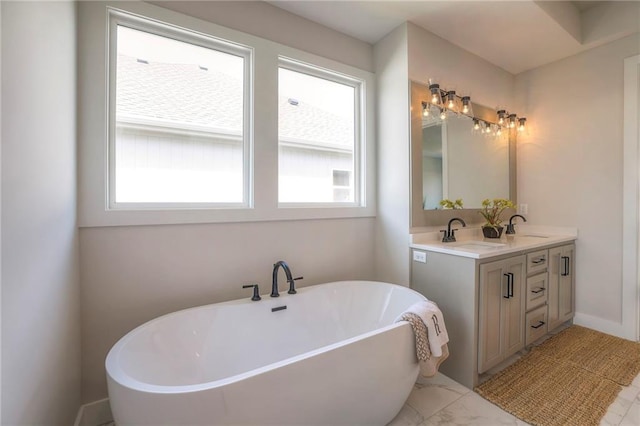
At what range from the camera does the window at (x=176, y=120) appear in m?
1.75

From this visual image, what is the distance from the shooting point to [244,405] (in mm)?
1014

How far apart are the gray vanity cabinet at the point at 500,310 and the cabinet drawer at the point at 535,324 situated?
77 mm

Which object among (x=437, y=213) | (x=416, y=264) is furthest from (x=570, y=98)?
(x=416, y=264)

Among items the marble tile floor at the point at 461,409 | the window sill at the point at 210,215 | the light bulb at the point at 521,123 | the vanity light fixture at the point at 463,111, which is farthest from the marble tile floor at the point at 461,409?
the light bulb at the point at 521,123

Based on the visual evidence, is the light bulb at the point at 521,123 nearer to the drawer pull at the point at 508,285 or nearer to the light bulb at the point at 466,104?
the light bulb at the point at 466,104

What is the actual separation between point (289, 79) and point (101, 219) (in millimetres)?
1685

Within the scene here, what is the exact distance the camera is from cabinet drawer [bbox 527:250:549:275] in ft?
7.22

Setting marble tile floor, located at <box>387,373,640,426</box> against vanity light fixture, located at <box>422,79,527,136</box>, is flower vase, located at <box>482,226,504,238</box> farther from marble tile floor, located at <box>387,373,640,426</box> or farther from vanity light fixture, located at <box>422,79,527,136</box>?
marble tile floor, located at <box>387,373,640,426</box>

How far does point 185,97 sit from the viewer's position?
1939mm

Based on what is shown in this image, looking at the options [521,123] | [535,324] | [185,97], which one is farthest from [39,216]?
[521,123]

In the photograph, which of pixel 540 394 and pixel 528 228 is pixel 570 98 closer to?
pixel 528 228

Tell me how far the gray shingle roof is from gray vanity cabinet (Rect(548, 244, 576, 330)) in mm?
2524

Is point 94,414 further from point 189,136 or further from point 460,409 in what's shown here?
point 460,409

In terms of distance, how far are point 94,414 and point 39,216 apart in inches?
49.5
